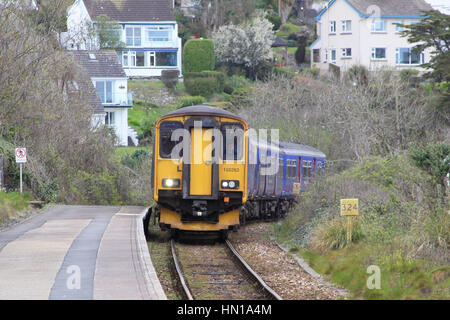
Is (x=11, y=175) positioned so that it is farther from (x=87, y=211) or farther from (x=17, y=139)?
(x=87, y=211)

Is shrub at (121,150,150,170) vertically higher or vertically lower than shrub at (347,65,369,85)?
lower

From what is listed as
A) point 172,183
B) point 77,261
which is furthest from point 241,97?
point 77,261

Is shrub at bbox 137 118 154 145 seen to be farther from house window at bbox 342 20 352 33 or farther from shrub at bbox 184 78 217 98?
house window at bbox 342 20 352 33

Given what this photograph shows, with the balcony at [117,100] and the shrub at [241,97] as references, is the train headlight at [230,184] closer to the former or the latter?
the shrub at [241,97]

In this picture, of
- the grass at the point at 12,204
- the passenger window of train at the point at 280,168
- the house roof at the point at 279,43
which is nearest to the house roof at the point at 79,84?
the grass at the point at 12,204

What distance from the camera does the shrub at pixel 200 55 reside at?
205 feet

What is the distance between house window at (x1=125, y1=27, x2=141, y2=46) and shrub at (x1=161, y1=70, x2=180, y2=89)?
4.37 metres

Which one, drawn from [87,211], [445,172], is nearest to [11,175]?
[87,211]

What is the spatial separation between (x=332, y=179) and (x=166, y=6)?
51.3 meters

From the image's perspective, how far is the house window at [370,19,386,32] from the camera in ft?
200

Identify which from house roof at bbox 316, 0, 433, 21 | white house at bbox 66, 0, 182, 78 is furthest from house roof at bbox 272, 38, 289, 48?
house roof at bbox 316, 0, 433, 21

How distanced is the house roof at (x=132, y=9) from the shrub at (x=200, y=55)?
4.77 metres

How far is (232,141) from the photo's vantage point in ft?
59.4
